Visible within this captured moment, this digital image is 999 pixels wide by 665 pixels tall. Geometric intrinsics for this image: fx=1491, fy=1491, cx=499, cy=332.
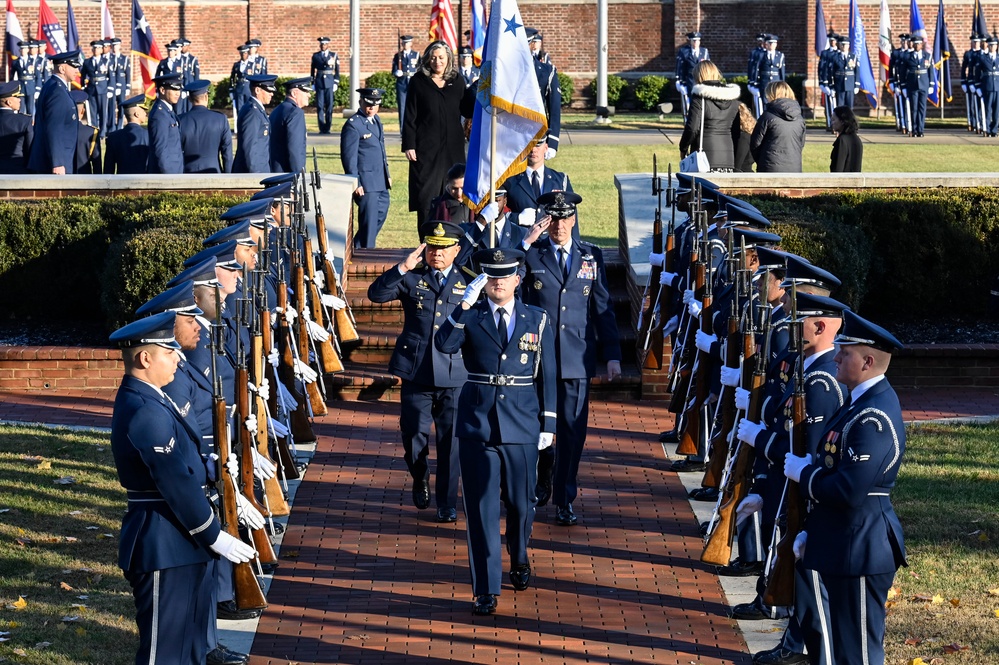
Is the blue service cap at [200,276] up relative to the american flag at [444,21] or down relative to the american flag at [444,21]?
down

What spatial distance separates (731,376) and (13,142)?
445 inches

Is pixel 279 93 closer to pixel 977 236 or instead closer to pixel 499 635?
pixel 977 236

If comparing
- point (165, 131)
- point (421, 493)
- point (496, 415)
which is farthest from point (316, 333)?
point (165, 131)

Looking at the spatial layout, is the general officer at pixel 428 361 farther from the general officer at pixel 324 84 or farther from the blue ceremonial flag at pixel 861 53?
the blue ceremonial flag at pixel 861 53

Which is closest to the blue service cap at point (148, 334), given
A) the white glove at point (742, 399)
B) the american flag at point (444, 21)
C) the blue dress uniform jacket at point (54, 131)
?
the white glove at point (742, 399)

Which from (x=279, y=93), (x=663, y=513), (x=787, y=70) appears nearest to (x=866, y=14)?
(x=787, y=70)

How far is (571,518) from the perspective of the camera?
30.5 feet

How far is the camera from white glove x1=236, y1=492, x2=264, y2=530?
713 centimetres

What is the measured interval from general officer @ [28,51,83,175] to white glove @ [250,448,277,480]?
925 centimetres

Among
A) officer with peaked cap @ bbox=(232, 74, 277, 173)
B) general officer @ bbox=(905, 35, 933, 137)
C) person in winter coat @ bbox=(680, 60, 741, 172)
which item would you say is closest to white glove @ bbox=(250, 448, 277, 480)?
officer with peaked cap @ bbox=(232, 74, 277, 173)

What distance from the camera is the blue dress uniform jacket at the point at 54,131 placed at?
1633cm

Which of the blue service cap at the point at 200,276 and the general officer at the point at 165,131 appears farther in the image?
the general officer at the point at 165,131

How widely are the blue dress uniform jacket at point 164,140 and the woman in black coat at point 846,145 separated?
22.3ft

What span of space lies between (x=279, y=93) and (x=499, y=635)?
97.9ft
